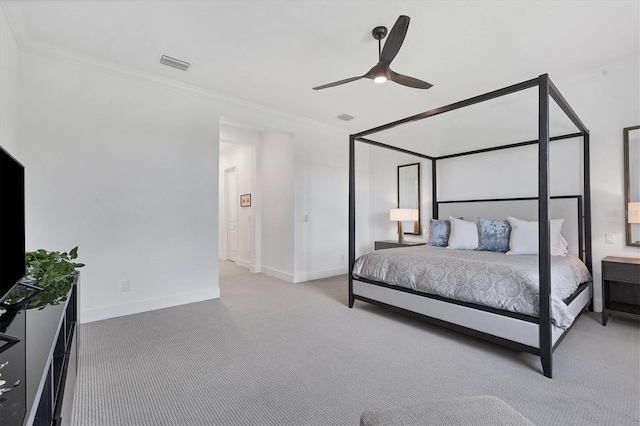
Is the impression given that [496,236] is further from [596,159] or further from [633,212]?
[596,159]

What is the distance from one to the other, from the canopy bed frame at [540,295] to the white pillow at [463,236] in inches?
31.6

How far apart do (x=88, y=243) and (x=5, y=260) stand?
2076 millimetres

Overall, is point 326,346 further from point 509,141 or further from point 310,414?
point 509,141

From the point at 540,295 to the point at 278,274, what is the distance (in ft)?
12.7

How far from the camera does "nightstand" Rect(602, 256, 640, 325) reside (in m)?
2.73

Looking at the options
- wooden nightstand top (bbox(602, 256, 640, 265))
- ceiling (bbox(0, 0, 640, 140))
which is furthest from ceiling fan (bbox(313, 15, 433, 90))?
wooden nightstand top (bbox(602, 256, 640, 265))

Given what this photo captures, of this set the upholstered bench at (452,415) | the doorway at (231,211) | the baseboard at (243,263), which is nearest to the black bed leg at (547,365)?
the upholstered bench at (452,415)

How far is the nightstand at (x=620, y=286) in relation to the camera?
2.73 meters

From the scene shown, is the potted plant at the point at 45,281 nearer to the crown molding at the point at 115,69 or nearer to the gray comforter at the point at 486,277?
the crown molding at the point at 115,69

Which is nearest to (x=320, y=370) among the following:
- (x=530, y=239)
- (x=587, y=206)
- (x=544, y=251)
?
(x=544, y=251)

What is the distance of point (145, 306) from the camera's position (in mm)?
3395

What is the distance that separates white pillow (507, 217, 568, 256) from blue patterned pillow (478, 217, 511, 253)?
98 mm

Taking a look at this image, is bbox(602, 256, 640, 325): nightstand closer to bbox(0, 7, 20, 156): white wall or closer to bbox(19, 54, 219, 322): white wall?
bbox(19, 54, 219, 322): white wall

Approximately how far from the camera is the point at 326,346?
8.20 feet
